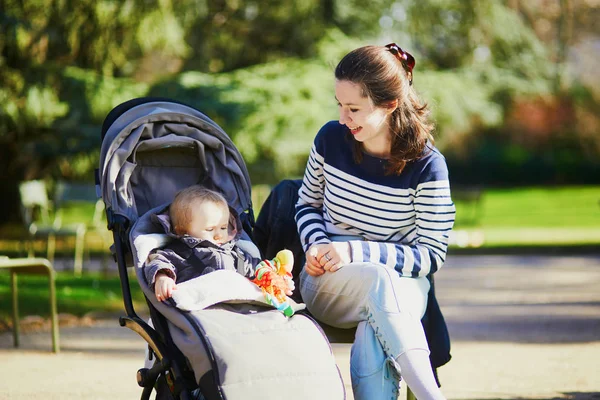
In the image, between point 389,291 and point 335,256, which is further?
point 335,256

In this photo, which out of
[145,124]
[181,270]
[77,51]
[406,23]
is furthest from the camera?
[406,23]

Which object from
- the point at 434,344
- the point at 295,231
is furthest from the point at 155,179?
the point at 434,344

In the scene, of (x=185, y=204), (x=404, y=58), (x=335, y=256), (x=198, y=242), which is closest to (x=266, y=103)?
(x=404, y=58)

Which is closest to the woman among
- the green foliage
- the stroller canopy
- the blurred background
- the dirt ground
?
the stroller canopy

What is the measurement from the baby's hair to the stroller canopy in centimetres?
34

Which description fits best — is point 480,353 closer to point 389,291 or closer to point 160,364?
point 389,291

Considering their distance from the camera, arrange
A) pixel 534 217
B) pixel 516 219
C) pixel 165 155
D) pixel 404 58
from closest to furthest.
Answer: pixel 404 58
pixel 165 155
pixel 516 219
pixel 534 217

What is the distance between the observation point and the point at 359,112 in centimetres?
360

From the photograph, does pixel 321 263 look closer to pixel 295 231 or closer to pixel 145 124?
pixel 295 231

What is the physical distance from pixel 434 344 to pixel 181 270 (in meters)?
1.13

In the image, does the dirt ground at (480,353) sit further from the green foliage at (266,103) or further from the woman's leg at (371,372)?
the green foliage at (266,103)

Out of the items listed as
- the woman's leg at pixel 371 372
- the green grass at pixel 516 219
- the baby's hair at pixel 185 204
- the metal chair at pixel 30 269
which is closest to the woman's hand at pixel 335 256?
the woman's leg at pixel 371 372

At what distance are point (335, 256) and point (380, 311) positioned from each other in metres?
0.32

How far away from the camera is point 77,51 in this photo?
568 inches
